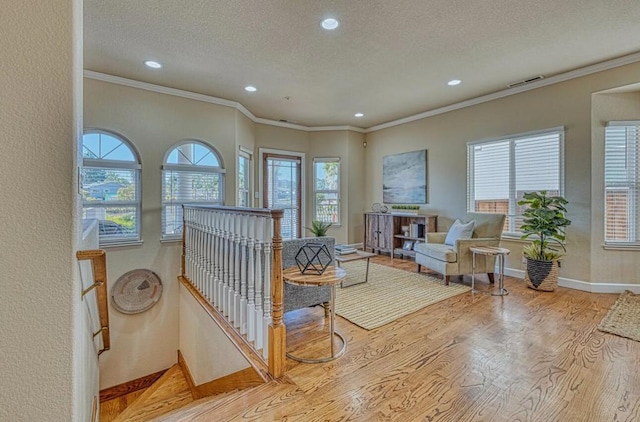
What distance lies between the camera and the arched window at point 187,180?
421 centimetres

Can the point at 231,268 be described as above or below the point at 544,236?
below

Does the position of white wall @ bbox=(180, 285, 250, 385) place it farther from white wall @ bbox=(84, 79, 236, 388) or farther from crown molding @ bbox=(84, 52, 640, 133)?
crown molding @ bbox=(84, 52, 640, 133)

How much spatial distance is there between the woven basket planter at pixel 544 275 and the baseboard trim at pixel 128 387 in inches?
199

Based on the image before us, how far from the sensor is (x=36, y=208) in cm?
92

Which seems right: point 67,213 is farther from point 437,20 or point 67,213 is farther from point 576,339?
A: point 576,339

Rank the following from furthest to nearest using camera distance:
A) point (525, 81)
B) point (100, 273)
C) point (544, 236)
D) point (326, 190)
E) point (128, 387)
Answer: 1. point (326, 190)
2. point (525, 81)
3. point (544, 236)
4. point (128, 387)
5. point (100, 273)

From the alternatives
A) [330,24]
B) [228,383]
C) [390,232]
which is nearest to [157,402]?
[228,383]

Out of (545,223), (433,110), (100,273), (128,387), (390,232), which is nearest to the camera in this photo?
(100,273)

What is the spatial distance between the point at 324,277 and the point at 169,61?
3.12 m

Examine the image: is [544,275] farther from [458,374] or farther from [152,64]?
[152,64]

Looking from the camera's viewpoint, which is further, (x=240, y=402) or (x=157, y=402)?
(x=157, y=402)

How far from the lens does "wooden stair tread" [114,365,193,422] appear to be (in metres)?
2.74

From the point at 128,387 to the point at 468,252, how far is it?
4.74m

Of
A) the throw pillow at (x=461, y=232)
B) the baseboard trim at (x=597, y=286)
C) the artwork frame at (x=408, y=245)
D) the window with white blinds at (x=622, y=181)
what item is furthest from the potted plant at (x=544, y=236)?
the artwork frame at (x=408, y=245)
